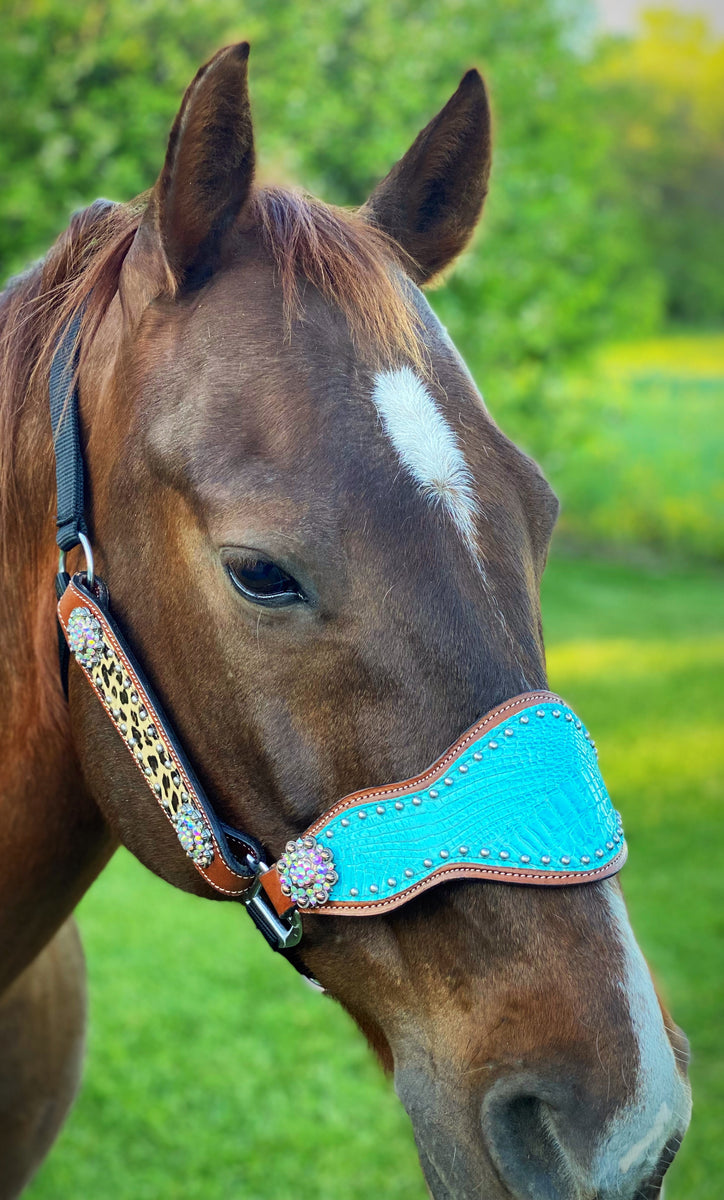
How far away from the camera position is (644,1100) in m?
1.19

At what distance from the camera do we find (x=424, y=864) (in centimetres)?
129

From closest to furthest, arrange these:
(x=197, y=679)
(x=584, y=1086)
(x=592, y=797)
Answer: (x=584, y=1086) < (x=592, y=797) < (x=197, y=679)

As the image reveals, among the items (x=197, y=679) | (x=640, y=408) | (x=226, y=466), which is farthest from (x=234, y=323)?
(x=640, y=408)

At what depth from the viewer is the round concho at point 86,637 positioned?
146 centimetres

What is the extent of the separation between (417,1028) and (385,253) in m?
1.20

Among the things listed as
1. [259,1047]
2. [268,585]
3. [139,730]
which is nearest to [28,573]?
[139,730]

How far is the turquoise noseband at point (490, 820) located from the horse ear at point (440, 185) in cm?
90

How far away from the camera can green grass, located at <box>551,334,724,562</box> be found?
14453 mm

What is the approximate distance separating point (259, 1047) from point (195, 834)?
313 centimetres

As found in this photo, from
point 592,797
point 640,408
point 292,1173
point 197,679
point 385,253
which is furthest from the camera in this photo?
point 640,408

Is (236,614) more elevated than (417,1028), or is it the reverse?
(236,614)

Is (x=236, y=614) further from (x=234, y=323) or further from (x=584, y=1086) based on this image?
(x=584, y=1086)

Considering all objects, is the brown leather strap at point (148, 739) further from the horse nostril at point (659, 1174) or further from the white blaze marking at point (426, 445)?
the horse nostril at point (659, 1174)

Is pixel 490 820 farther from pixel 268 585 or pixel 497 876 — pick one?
pixel 268 585
